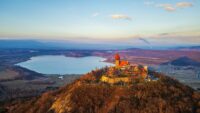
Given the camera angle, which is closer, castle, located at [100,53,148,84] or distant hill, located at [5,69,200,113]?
distant hill, located at [5,69,200,113]

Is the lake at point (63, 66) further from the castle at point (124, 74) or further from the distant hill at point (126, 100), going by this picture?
the distant hill at point (126, 100)

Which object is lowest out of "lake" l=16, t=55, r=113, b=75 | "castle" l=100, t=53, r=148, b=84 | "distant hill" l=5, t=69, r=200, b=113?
"lake" l=16, t=55, r=113, b=75

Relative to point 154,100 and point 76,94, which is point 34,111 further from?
point 154,100

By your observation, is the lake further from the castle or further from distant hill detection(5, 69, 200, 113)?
distant hill detection(5, 69, 200, 113)

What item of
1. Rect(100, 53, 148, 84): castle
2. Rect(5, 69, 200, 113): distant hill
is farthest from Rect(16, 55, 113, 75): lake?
Rect(5, 69, 200, 113): distant hill

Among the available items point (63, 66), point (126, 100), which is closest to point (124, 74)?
point (126, 100)

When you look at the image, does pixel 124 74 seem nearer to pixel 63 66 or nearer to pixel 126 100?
pixel 126 100

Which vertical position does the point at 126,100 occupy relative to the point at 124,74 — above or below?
below

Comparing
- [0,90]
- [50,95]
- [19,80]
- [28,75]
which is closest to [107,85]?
[50,95]

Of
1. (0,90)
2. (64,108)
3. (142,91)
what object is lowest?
(0,90)
